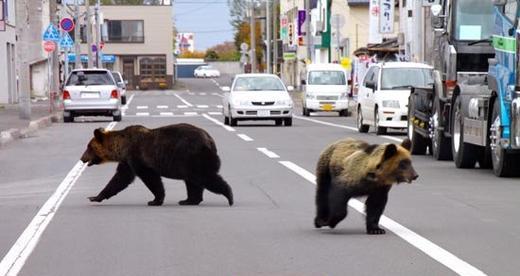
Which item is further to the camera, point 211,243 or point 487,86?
point 487,86

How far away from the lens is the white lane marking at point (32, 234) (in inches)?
397

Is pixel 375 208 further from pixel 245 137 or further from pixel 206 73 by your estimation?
pixel 206 73

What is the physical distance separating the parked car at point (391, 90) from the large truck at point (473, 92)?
15.6 ft

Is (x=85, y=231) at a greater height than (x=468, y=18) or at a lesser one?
lesser

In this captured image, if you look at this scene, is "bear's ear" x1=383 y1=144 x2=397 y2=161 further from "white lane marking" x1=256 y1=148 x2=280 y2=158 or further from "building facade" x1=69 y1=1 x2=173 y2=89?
"building facade" x1=69 y1=1 x2=173 y2=89

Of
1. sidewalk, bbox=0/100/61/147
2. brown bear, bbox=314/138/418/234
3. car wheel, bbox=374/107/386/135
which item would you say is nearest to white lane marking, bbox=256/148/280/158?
car wheel, bbox=374/107/386/135

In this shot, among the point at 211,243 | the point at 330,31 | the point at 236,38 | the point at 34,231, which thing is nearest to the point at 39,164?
the point at 34,231

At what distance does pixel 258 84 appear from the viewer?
120ft

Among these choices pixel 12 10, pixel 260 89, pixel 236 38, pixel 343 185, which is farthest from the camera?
pixel 236 38

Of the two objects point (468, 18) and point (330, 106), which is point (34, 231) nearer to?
point (468, 18)

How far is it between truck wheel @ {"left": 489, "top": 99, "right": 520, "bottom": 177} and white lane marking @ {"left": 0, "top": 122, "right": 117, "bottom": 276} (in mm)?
6340

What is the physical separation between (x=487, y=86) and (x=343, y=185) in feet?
30.4

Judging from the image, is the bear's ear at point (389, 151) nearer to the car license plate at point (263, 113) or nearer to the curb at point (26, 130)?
the curb at point (26, 130)

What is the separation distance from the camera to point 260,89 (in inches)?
1427
